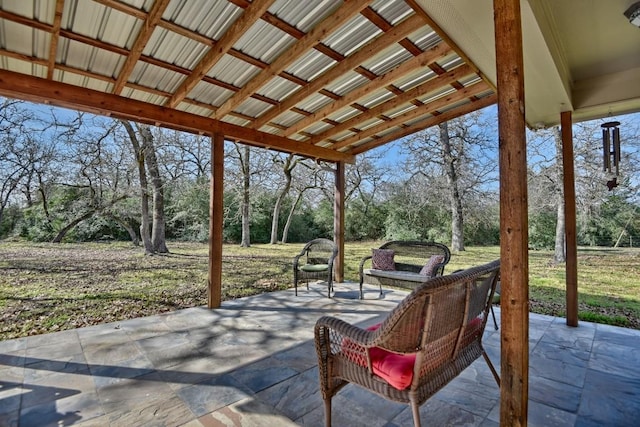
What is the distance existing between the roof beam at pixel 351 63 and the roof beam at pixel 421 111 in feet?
4.76

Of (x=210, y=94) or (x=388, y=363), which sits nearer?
(x=388, y=363)

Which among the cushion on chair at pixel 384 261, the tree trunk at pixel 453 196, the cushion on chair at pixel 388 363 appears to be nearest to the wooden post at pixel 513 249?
the cushion on chair at pixel 388 363

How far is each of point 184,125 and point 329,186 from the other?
6.85 meters

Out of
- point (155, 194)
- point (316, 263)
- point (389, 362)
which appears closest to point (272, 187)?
point (155, 194)

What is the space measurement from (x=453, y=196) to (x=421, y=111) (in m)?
4.90

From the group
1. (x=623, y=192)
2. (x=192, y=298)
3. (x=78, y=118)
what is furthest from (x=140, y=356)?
(x=623, y=192)

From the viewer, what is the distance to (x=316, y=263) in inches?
229

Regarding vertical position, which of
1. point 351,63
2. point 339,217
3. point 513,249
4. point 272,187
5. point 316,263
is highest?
point 351,63

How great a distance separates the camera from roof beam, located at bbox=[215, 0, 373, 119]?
7.87 ft

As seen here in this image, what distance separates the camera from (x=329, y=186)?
34.5 feet

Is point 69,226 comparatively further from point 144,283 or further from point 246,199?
point 246,199

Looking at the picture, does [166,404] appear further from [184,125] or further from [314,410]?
[184,125]

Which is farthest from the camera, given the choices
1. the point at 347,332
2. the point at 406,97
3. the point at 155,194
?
the point at 155,194

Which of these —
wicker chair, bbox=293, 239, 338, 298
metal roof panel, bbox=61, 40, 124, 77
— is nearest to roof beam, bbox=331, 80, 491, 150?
wicker chair, bbox=293, 239, 338, 298
